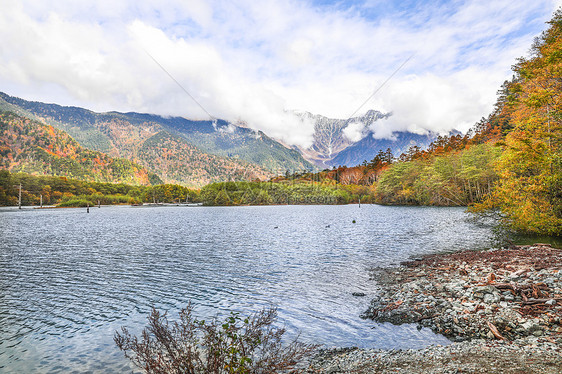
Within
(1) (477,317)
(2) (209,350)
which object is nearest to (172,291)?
(2) (209,350)

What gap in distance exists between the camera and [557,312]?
32.7 feet

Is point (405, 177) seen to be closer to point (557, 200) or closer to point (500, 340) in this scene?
point (557, 200)

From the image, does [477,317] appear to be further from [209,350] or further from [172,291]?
[172,291]

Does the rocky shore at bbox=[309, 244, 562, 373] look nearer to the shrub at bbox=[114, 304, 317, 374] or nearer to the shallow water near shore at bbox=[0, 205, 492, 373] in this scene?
the shallow water near shore at bbox=[0, 205, 492, 373]

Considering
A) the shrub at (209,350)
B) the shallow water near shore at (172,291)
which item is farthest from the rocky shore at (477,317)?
the shrub at (209,350)

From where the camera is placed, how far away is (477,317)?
413 inches

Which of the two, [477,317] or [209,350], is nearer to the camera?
[209,350]

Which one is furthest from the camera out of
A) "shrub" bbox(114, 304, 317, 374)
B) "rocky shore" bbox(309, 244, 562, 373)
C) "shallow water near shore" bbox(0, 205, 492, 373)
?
"shallow water near shore" bbox(0, 205, 492, 373)

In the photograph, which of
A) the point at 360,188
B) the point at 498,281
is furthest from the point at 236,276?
the point at 360,188

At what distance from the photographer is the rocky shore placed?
762 cm

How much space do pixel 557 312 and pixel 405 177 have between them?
432ft

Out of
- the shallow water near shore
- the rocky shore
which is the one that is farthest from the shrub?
the shallow water near shore

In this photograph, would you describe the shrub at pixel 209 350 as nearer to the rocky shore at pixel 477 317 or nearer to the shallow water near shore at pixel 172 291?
the rocky shore at pixel 477 317

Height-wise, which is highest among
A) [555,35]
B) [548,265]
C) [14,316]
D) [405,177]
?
[555,35]
